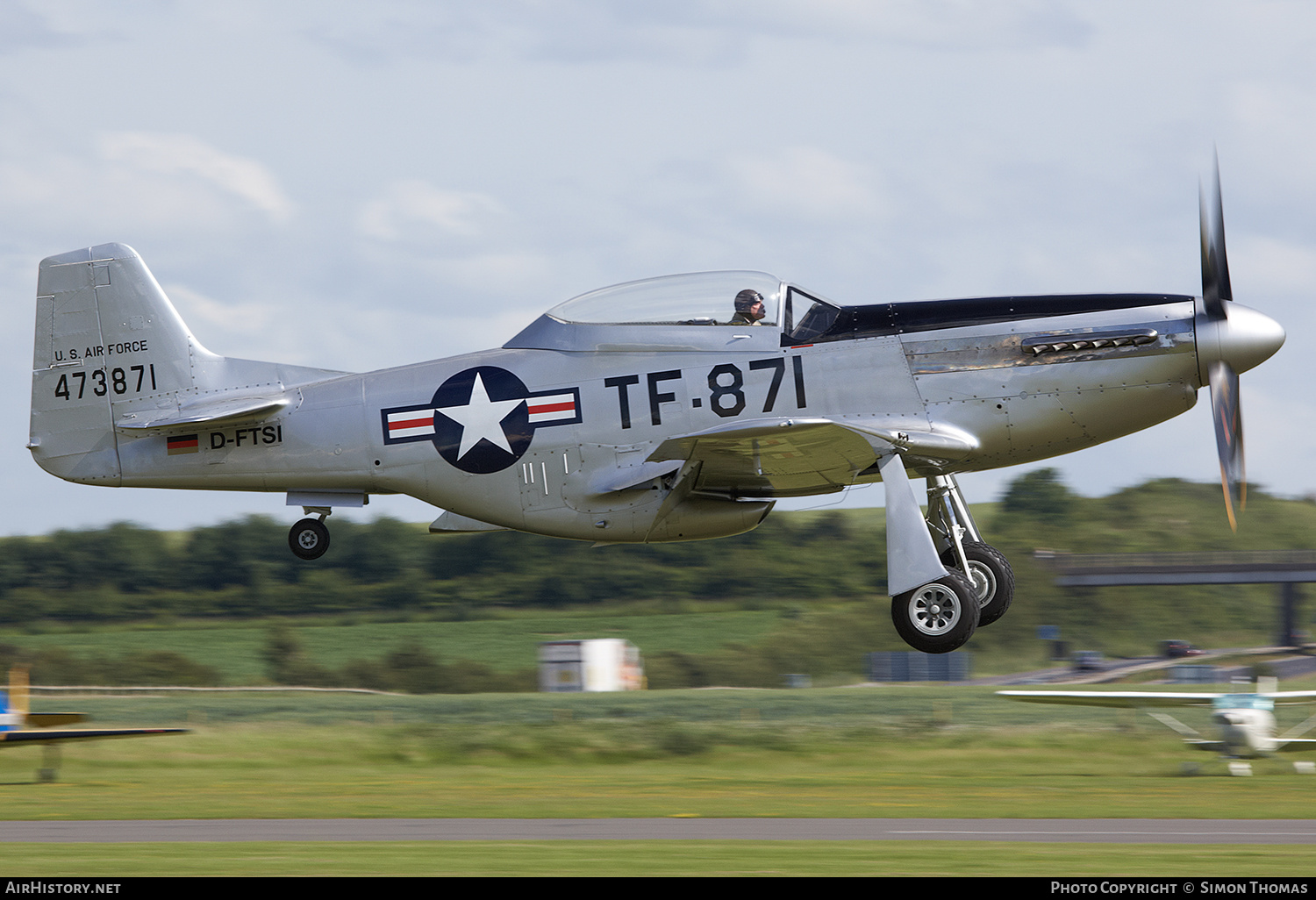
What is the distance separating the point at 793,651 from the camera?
40344 mm

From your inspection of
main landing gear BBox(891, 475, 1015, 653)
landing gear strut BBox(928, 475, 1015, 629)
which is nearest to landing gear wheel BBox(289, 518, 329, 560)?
main landing gear BBox(891, 475, 1015, 653)

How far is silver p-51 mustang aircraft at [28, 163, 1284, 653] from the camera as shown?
1151 centimetres

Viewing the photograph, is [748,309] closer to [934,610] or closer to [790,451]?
[790,451]

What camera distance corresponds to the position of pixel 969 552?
12.7 meters

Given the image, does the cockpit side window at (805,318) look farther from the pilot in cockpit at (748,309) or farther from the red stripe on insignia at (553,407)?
the red stripe on insignia at (553,407)

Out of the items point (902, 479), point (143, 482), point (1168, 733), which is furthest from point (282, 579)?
point (902, 479)

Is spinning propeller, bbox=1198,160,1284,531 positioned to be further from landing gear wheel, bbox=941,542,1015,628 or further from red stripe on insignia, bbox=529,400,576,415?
red stripe on insignia, bbox=529,400,576,415

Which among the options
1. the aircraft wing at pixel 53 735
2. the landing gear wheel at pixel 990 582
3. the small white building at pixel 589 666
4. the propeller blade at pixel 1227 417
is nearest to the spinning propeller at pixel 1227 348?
the propeller blade at pixel 1227 417

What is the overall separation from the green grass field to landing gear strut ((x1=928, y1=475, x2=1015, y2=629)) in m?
2.52

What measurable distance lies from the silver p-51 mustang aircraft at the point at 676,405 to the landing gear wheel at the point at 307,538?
0.02 metres

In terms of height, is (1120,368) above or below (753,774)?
above

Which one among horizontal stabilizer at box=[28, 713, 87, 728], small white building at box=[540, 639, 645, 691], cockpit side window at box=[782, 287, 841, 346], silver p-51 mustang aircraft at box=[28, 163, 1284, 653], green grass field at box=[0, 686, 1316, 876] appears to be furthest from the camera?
small white building at box=[540, 639, 645, 691]

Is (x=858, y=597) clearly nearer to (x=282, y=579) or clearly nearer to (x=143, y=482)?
(x=282, y=579)

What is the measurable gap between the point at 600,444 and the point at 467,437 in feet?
3.91
